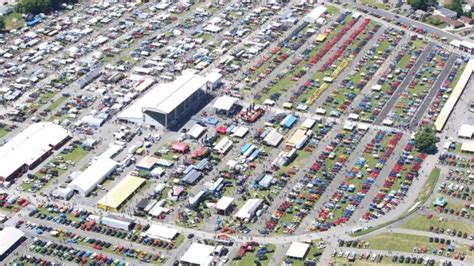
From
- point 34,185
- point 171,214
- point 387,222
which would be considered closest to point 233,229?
point 171,214

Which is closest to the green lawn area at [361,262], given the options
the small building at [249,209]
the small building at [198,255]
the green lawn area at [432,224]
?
the green lawn area at [432,224]

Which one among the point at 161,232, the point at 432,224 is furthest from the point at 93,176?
the point at 432,224

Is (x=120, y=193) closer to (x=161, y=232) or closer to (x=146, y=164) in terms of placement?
(x=146, y=164)

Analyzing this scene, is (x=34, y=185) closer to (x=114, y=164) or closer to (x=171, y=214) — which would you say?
(x=114, y=164)

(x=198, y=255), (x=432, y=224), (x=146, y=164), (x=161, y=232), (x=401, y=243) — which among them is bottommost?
(x=146, y=164)

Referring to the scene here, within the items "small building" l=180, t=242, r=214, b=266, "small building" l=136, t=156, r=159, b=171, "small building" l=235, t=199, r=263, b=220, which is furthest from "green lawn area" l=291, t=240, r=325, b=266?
"small building" l=136, t=156, r=159, b=171

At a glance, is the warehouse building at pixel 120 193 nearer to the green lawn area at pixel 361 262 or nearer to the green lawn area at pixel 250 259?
the green lawn area at pixel 250 259
